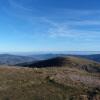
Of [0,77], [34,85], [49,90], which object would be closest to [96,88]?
[49,90]

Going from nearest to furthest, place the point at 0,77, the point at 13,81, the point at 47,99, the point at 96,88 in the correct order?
the point at 47,99, the point at 96,88, the point at 13,81, the point at 0,77

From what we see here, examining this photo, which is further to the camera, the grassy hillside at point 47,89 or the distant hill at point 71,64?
the distant hill at point 71,64

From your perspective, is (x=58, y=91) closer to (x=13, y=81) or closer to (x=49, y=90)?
(x=49, y=90)

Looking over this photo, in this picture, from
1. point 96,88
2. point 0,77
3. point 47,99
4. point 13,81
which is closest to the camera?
point 47,99

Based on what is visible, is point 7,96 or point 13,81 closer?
point 7,96

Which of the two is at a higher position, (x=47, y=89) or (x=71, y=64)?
(x=47, y=89)

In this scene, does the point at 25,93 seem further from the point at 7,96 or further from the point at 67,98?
the point at 67,98

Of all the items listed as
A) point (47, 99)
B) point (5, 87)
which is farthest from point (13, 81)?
point (47, 99)

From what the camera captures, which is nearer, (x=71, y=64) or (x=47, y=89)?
(x=47, y=89)

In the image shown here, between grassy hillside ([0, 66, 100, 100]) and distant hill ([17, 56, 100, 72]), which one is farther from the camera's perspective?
distant hill ([17, 56, 100, 72])
